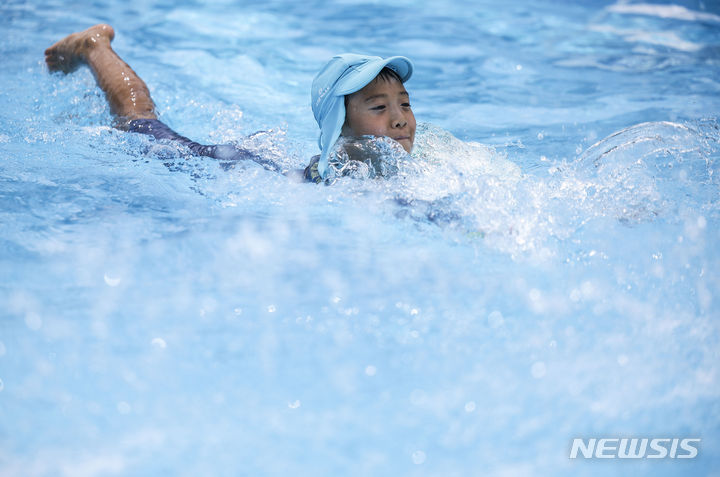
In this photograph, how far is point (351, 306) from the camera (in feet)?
7.97

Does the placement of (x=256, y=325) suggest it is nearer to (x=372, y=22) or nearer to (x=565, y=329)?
(x=565, y=329)

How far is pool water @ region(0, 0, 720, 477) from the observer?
6.51 ft

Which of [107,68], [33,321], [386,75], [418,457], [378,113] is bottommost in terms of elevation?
[418,457]

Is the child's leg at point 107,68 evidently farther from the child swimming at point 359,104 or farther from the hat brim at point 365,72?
the hat brim at point 365,72

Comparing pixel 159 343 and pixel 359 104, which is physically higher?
pixel 359 104

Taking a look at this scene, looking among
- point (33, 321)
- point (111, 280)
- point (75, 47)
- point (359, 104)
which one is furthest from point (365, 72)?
point (75, 47)

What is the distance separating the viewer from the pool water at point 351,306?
78.1 inches

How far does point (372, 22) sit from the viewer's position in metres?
7.27

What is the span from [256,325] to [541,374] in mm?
930

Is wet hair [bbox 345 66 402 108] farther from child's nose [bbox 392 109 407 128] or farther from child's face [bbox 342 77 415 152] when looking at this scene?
child's nose [bbox 392 109 407 128]

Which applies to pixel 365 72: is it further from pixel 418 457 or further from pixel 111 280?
pixel 418 457

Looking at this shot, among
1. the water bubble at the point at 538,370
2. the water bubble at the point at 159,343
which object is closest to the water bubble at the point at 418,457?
the water bubble at the point at 538,370

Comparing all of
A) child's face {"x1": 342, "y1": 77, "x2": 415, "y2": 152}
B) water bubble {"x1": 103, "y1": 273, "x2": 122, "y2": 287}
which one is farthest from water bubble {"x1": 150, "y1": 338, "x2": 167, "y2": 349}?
child's face {"x1": 342, "y1": 77, "x2": 415, "y2": 152}

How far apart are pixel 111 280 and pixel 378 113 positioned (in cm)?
129
